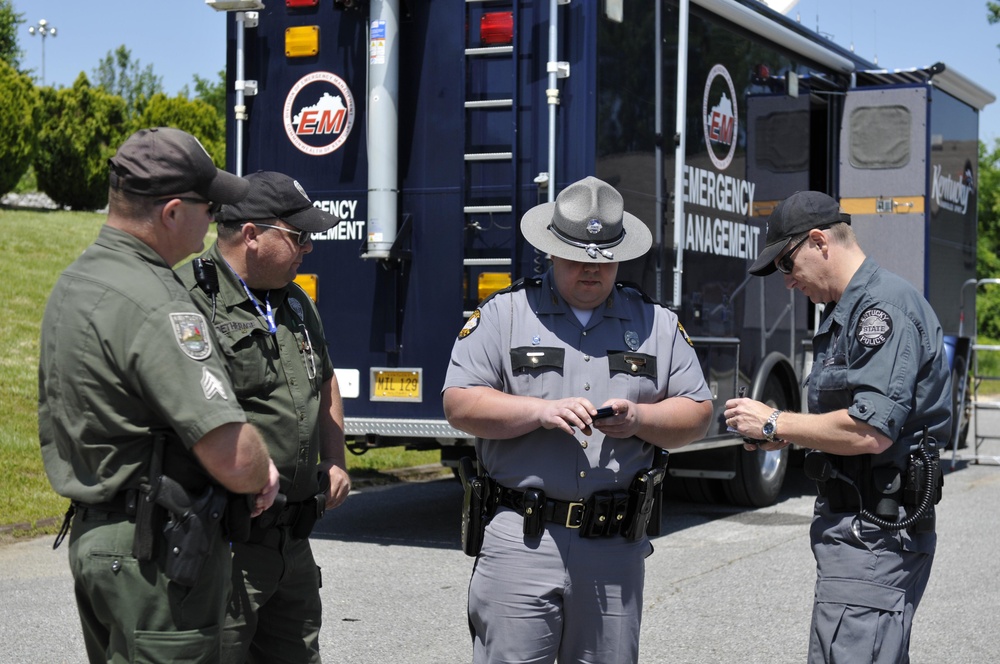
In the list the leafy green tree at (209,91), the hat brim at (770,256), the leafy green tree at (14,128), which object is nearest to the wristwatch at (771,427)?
the hat brim at (770,256)

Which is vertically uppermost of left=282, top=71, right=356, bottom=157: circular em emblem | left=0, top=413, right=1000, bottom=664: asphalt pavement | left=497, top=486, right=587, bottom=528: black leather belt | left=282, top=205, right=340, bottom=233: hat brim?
left=282, top=71, right=356, bottom=157: circular em emblem

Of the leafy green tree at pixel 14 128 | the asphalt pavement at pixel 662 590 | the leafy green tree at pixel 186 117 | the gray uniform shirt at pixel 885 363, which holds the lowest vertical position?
the asphalt pavement at pixel 662 590

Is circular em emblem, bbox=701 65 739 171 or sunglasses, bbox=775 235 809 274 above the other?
circular em emblem, bbox=701 65 739 171

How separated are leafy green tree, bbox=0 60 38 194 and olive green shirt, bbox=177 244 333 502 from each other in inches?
948

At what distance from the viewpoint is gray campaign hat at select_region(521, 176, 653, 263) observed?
144 inches

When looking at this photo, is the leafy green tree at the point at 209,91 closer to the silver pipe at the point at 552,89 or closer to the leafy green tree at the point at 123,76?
the leafy green tree at the point at 123,76

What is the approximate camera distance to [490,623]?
3.53 m

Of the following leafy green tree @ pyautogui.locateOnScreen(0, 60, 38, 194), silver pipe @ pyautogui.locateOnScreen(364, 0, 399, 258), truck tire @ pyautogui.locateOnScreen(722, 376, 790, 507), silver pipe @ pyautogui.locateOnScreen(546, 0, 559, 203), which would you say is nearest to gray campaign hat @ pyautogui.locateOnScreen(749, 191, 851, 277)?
silver pipe @ pyautogui.locateOnScreen(546, 0, 559, 203)

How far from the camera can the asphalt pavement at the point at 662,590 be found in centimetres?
583

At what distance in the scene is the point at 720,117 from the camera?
9.01m

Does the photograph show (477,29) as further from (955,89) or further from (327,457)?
(955,89)

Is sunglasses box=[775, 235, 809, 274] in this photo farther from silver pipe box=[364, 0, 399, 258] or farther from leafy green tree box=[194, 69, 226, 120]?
leafy green tree box=[194, 69, 226, 120]

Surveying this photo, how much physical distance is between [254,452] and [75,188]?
1156 inches

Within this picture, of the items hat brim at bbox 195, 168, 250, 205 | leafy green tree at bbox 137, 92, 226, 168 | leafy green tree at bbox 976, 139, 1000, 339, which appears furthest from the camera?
leafy green tree at bbox 137, 92, 226, 168
